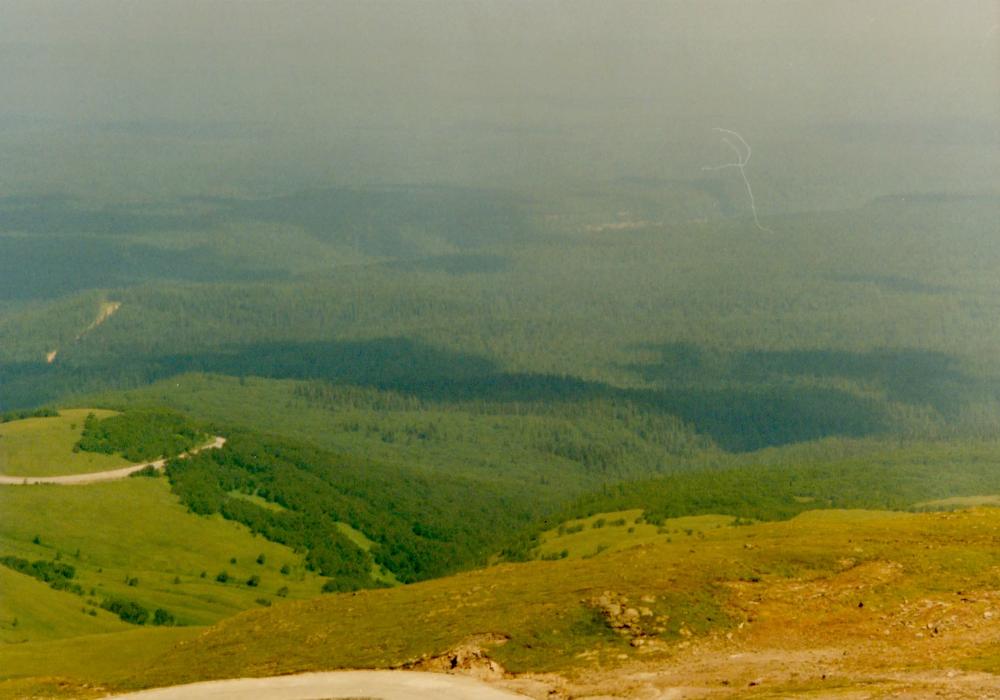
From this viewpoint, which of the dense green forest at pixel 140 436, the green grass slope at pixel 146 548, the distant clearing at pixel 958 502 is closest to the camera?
the distant clearing at pixel 958 502

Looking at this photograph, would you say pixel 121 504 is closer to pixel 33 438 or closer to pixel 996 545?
pixel 33 438

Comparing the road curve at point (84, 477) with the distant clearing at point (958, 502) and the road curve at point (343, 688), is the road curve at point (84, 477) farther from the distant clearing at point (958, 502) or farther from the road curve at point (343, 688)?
the road curve at point (343, 688)

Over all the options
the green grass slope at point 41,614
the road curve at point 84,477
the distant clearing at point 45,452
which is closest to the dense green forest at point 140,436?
the distant clearing at point 45,452

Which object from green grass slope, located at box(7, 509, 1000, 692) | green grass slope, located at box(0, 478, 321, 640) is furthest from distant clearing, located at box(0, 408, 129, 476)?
green grass slope, located at box(7, 509, 1000, 692)

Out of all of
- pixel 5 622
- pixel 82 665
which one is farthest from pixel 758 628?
pixel 5 622

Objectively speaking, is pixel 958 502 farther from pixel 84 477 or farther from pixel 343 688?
pixel 84 477

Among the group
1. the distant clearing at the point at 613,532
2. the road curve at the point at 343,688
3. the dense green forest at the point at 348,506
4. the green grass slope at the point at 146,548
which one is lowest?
the dense green forest at the point at 348,506

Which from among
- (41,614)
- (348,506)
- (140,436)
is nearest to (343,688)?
(41,614)
